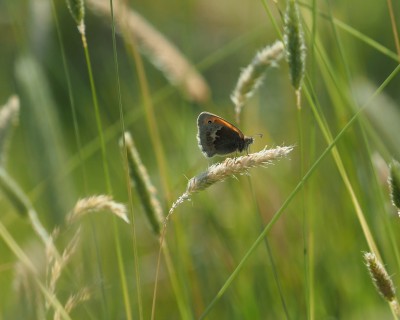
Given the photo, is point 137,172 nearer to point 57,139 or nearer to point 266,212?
point 57,139

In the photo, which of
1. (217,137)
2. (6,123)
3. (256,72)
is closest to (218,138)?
(217,137)

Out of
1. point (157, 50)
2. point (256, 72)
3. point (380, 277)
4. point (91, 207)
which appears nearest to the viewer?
point (380, 277)

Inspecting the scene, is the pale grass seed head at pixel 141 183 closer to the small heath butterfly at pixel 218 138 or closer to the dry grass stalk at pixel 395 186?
the small heath butterfly at pixel 218 138

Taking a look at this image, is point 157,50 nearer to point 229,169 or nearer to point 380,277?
point 229,169

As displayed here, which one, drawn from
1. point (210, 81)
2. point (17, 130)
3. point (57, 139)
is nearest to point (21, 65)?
point (57, 139)

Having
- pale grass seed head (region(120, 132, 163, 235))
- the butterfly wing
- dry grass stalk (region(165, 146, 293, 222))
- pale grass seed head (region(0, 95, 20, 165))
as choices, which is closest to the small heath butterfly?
the butterfly wing

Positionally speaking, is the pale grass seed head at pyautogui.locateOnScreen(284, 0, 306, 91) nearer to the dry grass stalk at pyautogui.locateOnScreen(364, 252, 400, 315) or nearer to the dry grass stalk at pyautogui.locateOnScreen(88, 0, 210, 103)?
the dry grass stalk at pyautogui.locateOnScreen(364, 252, 400, 315)
